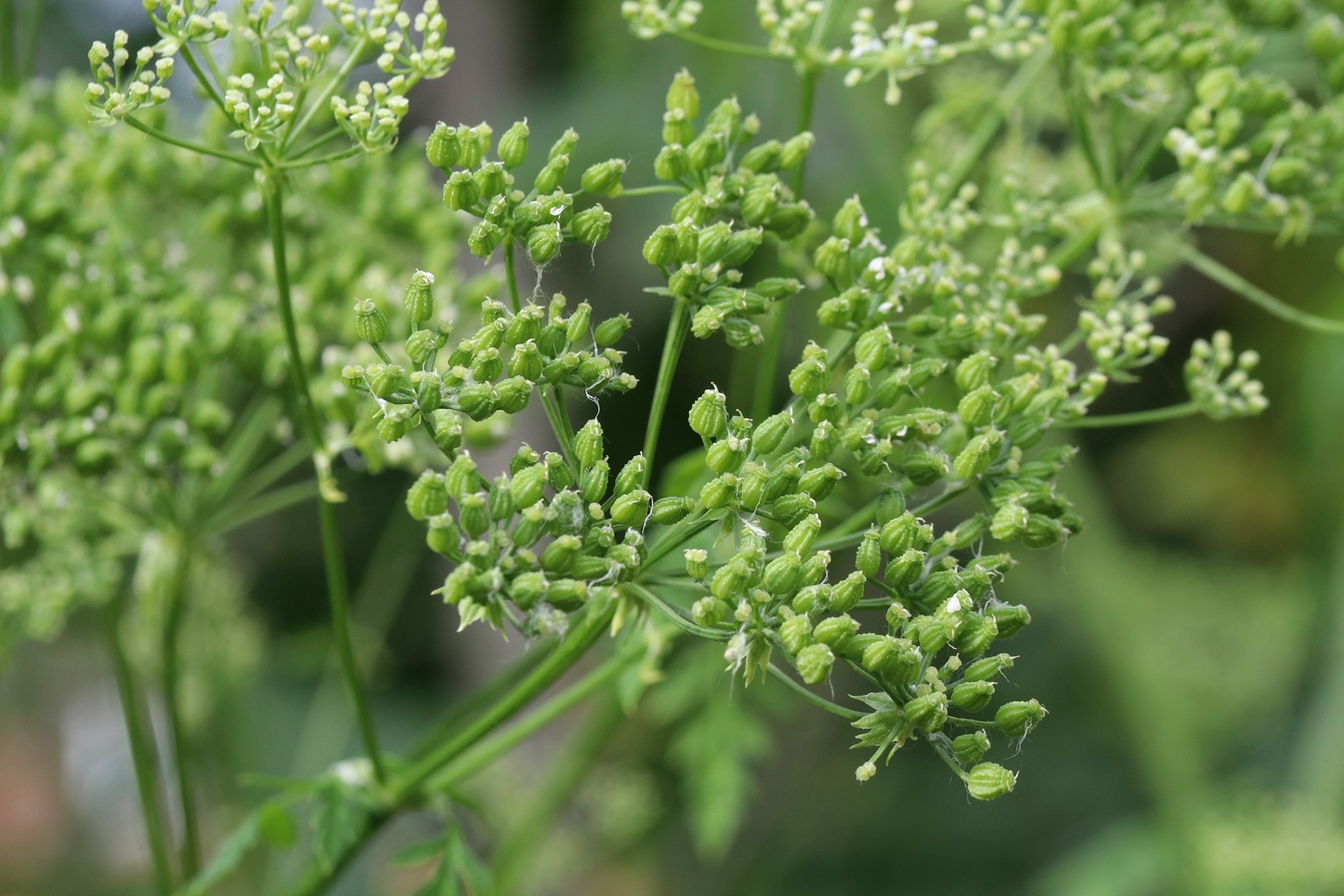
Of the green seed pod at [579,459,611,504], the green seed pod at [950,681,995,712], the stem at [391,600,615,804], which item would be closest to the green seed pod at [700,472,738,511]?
the green seed pod at [579,459,611,504]

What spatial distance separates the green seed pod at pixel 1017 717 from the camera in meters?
1.33

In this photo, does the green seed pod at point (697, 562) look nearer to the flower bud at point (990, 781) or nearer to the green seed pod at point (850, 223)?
the flower bud at point (990, 781)

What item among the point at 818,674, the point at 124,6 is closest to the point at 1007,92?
the point at 818,674

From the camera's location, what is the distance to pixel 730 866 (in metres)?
5.39

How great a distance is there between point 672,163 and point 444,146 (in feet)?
1.02

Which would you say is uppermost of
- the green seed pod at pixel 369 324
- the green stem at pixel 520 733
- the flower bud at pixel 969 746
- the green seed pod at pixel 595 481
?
the green seed pod at pixel 369 324

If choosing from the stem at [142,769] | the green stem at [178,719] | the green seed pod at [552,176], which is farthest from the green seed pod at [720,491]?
the stem at [142,769]

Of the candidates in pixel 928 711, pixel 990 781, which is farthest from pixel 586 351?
pixel 990 781

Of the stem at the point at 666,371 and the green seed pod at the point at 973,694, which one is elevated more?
the stem at the point at 666,371

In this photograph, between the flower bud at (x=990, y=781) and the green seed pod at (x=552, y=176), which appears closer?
the flower bud at (x=990, y=781)

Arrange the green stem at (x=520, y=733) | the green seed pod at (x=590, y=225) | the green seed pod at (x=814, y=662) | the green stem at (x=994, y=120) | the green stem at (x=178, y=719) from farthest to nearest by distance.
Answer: the green stem at (x=178, y=719) → the green stem at (x=994, y=120) → the green stem at (x=520, y=733) → the green seed pod at (x=590, y=225) → the green seed pod at (x=814, y=662)

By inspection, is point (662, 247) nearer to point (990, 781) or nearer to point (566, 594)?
point (566, 594)

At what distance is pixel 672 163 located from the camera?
1607 mm

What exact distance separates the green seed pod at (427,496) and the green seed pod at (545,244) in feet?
0.96
